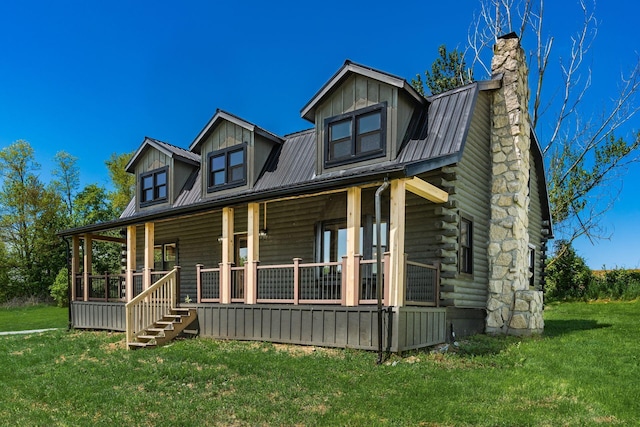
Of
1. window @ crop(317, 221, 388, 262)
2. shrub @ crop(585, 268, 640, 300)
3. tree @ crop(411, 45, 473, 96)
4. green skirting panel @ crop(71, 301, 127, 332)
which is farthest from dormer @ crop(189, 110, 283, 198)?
shrub @ crop(585, 268, 640, 300)

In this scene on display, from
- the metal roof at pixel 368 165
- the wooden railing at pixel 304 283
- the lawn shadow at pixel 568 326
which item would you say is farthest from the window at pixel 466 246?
the lawn shadow at pixel 568 326

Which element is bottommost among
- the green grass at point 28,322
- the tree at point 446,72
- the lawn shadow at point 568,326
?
the green grass at point 28,322

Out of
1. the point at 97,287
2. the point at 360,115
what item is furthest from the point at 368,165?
the point at 97,287

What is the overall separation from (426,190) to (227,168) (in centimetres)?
750

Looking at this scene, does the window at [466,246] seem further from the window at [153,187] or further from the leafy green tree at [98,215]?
the leafy green tree at [98,215]

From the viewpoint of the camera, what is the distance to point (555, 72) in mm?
25156

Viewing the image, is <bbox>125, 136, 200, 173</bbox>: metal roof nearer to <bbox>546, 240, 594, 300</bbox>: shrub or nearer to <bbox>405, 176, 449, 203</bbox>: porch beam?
<bbox>405, 176, 449, 203</bbox>: porch beam

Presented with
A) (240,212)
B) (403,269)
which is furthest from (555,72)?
(403,269)

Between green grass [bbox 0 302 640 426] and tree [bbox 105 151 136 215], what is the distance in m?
28.4

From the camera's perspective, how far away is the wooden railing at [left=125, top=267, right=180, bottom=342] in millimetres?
11602

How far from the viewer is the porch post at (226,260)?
1212cm

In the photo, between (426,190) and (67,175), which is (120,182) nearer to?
(67,175)

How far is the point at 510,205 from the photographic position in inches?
527

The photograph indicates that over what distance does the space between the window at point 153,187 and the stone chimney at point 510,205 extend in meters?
11.4
